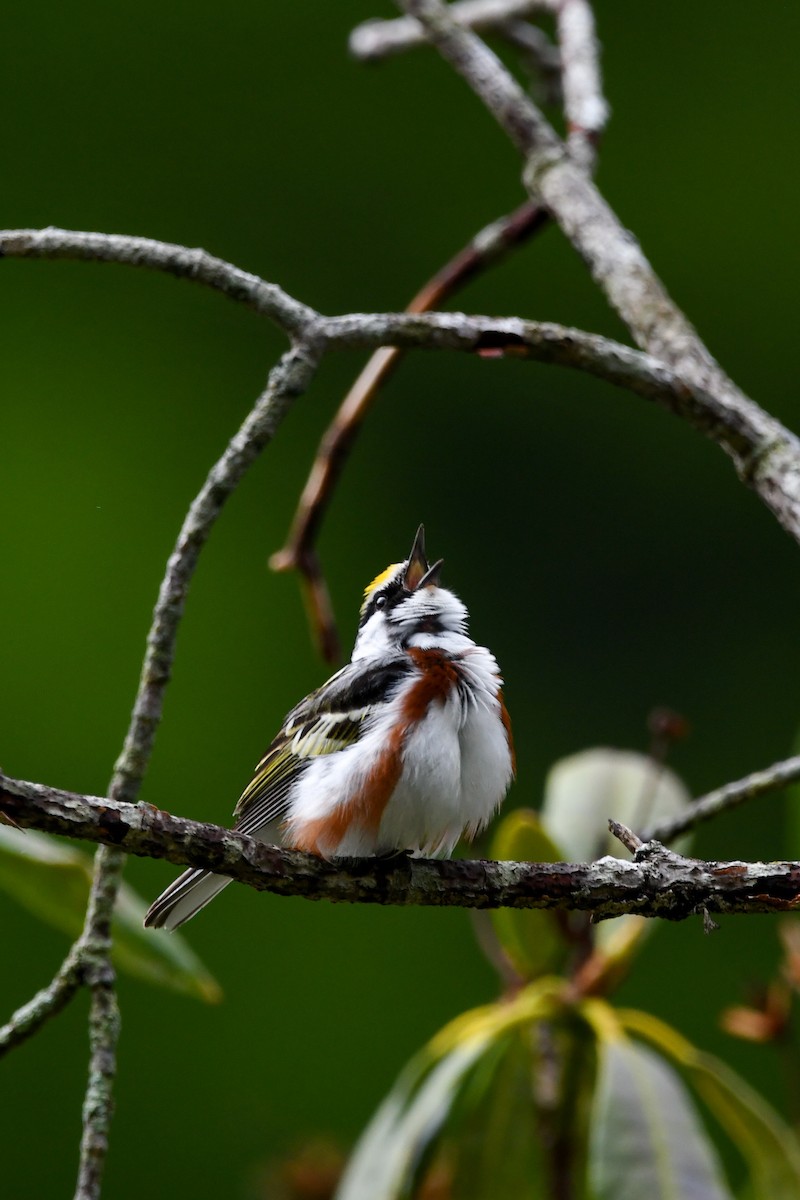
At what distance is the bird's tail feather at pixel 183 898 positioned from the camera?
6.41 ft

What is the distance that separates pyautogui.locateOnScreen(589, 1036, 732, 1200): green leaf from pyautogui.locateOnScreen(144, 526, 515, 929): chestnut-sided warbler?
57cm

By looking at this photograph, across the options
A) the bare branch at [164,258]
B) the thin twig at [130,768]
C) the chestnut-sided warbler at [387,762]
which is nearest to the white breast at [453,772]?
the chestnut-sided warbler at [387,762]

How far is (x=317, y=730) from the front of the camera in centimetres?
216

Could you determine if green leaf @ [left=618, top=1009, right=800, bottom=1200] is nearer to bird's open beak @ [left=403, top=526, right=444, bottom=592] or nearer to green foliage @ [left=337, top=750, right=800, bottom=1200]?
green foliage @ [left=337, top=750, right=800, bottom=1200]

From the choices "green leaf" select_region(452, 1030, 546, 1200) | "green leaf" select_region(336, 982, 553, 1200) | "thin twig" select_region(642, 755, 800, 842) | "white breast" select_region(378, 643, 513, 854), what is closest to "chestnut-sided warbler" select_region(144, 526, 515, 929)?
"white breast" select_region(378, 643, 513, 854)

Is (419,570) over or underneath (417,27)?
underneath

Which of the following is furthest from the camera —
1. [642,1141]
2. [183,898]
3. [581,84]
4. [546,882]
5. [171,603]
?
A: [581,84]

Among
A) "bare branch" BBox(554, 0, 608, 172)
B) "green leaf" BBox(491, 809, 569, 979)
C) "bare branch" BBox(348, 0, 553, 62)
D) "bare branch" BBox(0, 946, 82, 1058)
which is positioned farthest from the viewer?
"bare branch" BBox(348, 0, 553, 62)

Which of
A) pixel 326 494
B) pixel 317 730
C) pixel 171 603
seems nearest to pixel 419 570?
pixel 326 494

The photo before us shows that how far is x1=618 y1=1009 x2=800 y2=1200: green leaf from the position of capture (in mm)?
2410

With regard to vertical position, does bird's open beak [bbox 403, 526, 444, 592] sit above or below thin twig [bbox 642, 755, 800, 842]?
above

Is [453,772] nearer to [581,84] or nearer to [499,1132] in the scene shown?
[499,1132]

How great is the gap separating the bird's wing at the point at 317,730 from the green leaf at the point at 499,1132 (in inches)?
28.4

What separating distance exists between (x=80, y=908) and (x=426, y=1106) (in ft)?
2.29
